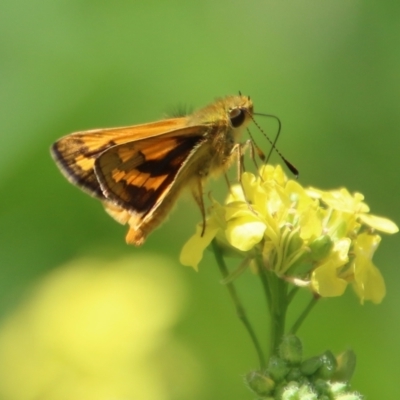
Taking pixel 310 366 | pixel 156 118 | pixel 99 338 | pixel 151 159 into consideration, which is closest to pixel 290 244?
pixel 310 366

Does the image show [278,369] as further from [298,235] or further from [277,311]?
[298,235]

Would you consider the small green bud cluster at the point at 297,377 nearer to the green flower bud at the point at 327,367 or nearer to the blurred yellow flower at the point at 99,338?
the green flower bud at the point at 327,367

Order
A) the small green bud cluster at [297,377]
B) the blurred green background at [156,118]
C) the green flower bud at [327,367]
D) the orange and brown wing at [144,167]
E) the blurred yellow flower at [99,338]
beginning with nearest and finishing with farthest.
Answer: the small green bud cluster at [297,377] < the green flower bud at [327,367] < the orange and brown wing at [144,167] < the blurred yellow flower at [99,338] < the blurred green background at [156,118]

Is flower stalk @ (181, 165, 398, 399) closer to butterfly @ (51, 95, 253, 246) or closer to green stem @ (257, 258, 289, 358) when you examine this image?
green stem @ (257, 258, 289, 358)

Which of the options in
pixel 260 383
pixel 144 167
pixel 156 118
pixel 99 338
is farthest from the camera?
pixel 156 118

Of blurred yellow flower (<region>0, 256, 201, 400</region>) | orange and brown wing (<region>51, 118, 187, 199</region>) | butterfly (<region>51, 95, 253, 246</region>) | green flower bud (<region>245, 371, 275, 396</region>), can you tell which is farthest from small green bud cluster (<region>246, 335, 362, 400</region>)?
blurred yellow flower (<region>0, 256, 201, 400</region>)

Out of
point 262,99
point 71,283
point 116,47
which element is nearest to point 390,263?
point 262,99

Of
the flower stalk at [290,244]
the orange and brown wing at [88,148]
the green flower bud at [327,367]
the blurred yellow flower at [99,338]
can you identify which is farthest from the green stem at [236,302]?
the blurred yellow flower at [99,338]
